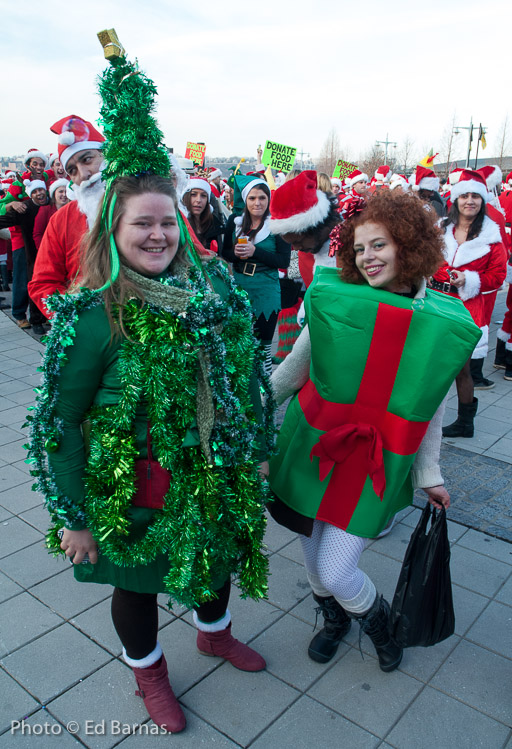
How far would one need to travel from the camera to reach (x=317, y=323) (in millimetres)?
2135

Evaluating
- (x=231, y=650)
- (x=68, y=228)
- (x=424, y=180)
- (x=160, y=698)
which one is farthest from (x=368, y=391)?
(x=424, y=180)

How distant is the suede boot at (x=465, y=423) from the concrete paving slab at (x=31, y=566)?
320 cm

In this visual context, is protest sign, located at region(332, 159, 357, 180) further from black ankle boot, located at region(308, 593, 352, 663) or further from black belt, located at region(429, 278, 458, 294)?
black ankle boot, located at region(308, 593, 352, 663)

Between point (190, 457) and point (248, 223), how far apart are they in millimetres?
4058

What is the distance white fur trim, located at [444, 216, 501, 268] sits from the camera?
5.08 meters

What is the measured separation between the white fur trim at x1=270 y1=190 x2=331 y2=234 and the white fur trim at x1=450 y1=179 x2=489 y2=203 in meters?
1.80

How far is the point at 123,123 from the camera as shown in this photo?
1.70 metres

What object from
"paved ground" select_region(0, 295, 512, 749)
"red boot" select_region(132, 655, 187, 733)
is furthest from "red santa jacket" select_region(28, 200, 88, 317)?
"red boot" select_region(132, 655, 187, 733)

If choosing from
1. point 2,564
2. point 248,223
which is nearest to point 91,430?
point 2,564

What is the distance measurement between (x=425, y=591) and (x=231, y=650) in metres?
0.84

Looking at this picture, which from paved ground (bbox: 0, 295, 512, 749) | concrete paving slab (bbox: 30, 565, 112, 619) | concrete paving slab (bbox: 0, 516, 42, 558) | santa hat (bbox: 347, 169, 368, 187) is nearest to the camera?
paved ground (bbox: 0, 295, 512, 749)

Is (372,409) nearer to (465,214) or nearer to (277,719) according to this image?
(277,719)

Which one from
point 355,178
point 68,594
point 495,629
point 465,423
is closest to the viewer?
point 495,629

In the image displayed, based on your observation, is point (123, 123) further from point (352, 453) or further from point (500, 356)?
point (500, 356)
